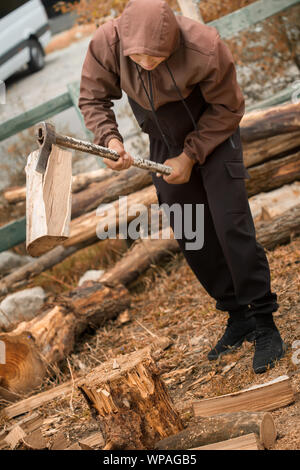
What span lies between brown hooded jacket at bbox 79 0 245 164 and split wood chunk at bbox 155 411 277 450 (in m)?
1.32

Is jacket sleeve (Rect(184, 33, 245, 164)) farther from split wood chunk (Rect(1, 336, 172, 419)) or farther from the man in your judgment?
split wood chunk (Rect(1, 336, 172, 419))

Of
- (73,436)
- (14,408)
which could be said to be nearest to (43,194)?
(73,436)

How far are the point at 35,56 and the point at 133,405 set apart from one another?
397 inches

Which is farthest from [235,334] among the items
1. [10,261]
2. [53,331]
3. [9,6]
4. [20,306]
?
[9,6]

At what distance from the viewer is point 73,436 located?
3215mm

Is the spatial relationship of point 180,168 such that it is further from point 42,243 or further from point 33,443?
point 33,443

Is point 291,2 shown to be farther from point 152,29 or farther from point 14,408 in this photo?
point 14,408

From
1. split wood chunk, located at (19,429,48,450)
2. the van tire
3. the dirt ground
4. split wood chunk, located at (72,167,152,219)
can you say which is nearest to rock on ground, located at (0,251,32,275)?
split wood chunk, located at (72,167,152,219)

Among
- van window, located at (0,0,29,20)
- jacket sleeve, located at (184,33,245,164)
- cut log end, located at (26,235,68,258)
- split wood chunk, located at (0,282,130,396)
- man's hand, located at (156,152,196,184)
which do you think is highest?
cut log end, located at (26,235,68,258)

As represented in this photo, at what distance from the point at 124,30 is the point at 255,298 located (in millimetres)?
1506

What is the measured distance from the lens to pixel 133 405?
8.37 ft

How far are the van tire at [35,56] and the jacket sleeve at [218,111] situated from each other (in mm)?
9013

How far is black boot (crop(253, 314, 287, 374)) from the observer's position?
3102 millimetres
